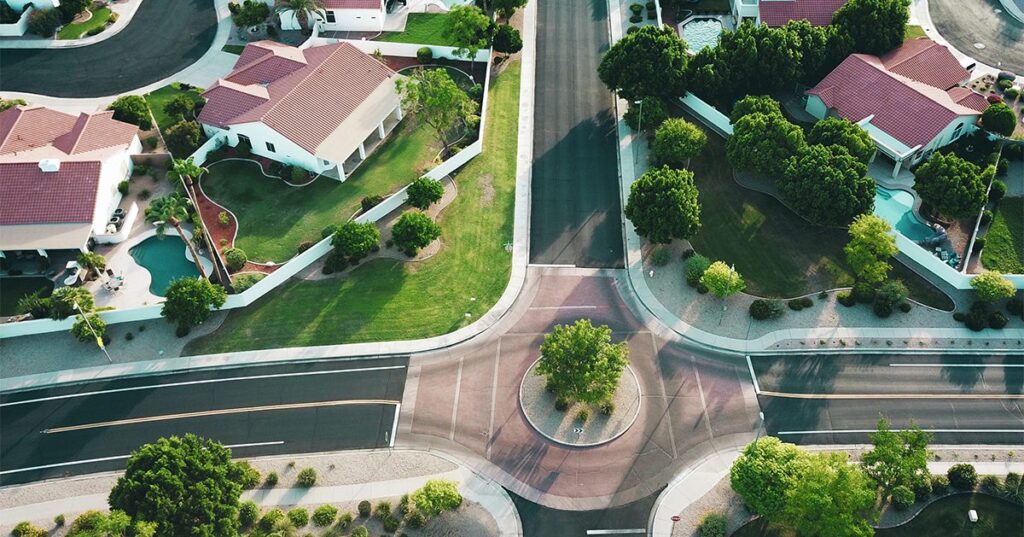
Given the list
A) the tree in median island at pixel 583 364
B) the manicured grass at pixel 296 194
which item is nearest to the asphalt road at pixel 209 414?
the tree in median island at pixel 583 364

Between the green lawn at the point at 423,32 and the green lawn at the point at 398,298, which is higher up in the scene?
the green lawn at the point at 423,32

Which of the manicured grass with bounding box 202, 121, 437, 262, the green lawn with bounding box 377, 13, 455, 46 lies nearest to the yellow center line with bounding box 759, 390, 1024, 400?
the manicured grass with bounding box 202, 121, 437, 262

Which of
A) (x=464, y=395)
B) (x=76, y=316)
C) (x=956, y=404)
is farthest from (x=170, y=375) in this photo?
(x=956, y=404)

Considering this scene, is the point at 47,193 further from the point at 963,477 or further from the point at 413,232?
the point at 963,477

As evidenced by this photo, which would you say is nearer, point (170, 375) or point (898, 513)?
point (898, 513)

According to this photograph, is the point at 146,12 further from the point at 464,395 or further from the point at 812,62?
the point at 812,62

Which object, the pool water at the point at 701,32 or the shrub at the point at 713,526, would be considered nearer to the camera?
the shrub at the point at 713,526

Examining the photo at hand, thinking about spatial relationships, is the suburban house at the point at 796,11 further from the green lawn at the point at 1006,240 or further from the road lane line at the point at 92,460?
the road lane line at the point at 92,460
